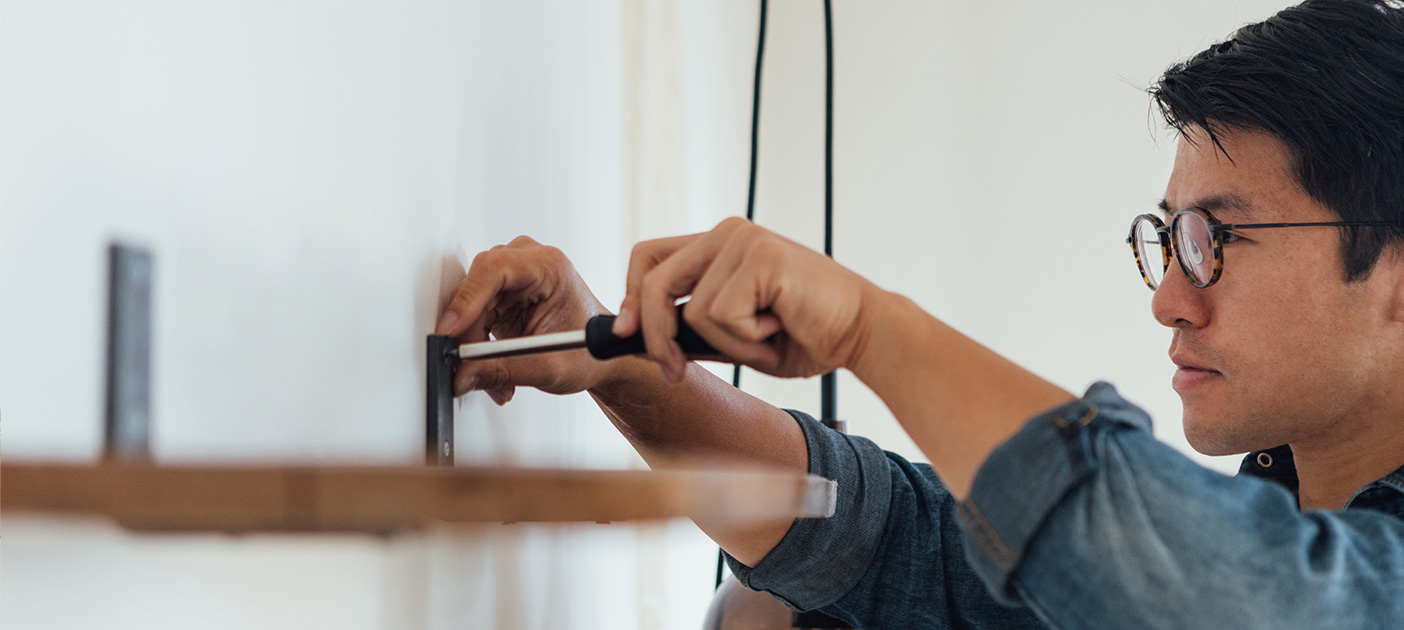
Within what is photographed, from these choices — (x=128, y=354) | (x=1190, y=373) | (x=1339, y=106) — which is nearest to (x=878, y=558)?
(x=1190, y=373)

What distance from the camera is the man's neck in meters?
0.99

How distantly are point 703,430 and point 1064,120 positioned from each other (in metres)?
Answer: 1.58

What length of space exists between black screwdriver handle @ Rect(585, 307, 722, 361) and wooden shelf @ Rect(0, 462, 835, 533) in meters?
0.26

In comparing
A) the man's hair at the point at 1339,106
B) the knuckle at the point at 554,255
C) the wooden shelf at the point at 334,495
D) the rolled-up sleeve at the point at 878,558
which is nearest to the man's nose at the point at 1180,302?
the man's hair at the point at 1339,106

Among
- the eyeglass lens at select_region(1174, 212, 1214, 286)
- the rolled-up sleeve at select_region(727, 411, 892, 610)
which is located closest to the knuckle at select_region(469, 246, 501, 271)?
the rolled-up sleeve at select_region(727, 411, 892, 610)

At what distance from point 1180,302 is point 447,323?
701 millimetres

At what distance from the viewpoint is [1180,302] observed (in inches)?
39.8

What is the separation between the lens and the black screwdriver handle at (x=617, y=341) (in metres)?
0.56

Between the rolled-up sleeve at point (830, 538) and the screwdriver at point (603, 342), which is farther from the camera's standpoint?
the rolled-up sleeve at point (830, 538)

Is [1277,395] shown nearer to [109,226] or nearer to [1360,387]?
[1360,387]

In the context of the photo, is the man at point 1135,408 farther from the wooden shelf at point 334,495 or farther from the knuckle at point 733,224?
the wooden shelf at point 334,495

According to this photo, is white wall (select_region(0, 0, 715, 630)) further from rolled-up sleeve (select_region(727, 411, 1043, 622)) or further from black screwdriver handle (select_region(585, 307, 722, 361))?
rolled-up sleeve (select_region(727, 411, 1043, 622))

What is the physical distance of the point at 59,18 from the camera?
0.39m

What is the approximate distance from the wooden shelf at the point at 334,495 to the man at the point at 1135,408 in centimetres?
27
